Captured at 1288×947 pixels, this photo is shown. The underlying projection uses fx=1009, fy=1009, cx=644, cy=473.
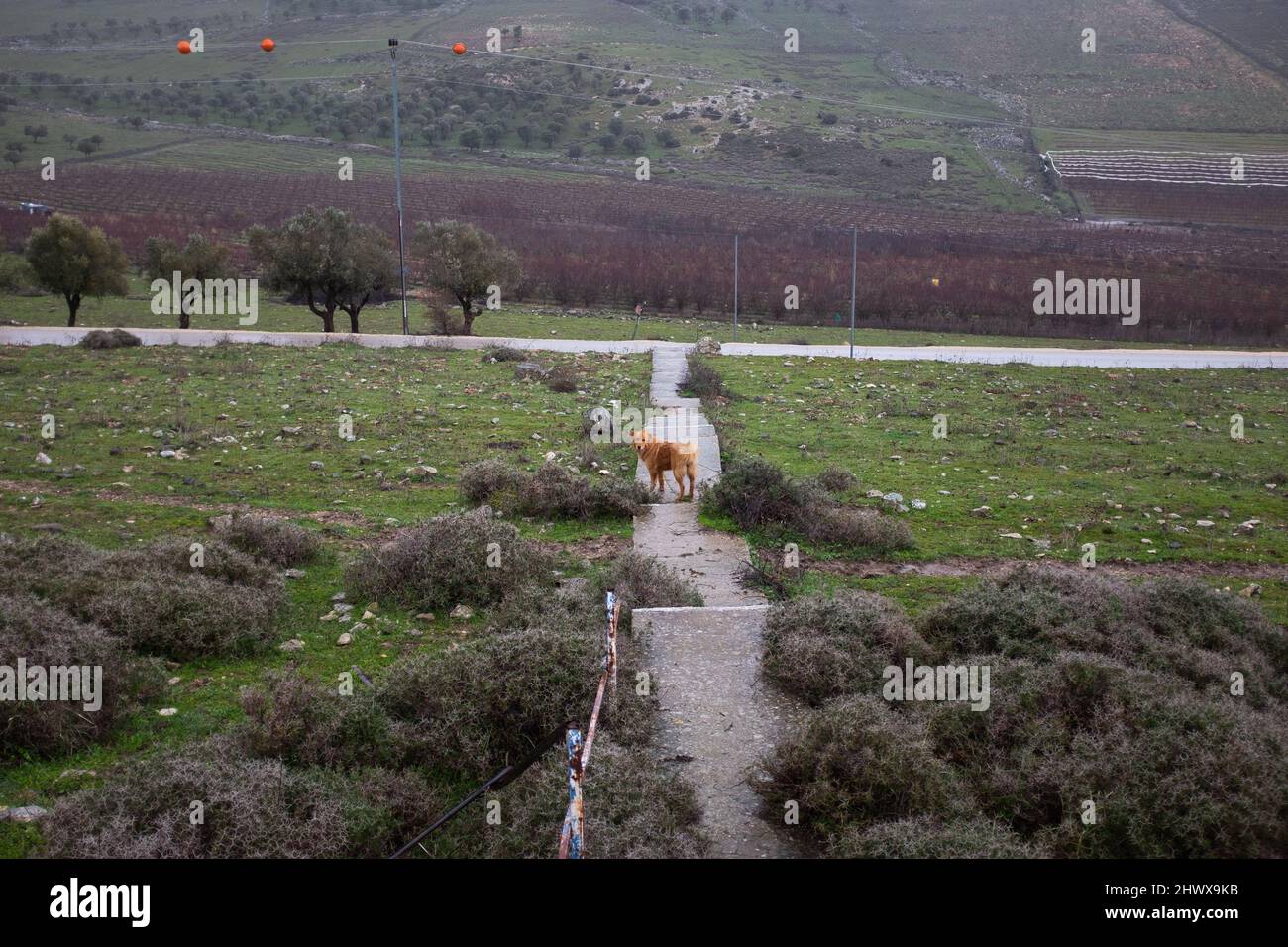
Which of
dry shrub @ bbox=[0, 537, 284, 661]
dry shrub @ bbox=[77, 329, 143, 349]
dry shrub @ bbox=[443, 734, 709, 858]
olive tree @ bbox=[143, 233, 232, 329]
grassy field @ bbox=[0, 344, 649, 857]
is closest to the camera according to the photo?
dry shrub @ bbox=[443, 734, 709, 858]

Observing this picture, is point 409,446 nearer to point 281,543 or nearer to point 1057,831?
point 281,543

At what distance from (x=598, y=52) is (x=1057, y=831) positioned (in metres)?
127

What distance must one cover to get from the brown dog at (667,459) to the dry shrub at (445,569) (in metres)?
3.27

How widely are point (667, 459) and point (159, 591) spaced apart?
6282mm

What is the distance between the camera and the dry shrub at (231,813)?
500 cm

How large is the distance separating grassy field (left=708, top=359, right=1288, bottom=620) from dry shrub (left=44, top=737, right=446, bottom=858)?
5555 millimetres

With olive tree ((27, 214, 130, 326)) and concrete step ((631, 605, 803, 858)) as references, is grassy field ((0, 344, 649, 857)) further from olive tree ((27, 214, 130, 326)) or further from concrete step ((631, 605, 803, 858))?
olive tree ((27, 214, 130, 326))

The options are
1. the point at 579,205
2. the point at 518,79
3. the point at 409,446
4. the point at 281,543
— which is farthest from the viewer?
the point at 518,79

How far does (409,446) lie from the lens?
1565cm

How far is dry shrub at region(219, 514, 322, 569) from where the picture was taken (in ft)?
33.5

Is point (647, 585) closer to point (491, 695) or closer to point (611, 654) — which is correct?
point (611, 654)

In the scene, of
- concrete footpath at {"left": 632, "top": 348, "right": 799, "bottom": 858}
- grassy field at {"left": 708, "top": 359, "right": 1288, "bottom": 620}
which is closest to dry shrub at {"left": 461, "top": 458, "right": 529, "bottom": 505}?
concrete footpath at {"left": 632, "top": 348, "right": 799, "bottom": 858}

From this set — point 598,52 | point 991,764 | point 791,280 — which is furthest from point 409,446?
point 598,52

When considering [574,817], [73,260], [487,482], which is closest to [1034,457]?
[487,482]
